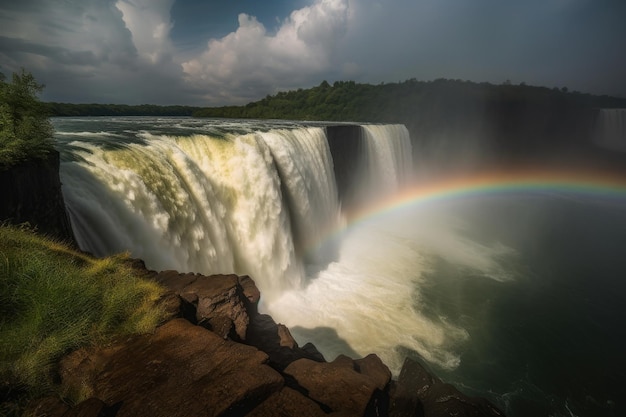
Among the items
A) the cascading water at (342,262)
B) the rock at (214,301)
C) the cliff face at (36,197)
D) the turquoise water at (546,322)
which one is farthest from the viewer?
the turquoise water at (546,322)

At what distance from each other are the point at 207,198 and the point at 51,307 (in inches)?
249

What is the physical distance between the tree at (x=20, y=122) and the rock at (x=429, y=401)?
7.65 metres

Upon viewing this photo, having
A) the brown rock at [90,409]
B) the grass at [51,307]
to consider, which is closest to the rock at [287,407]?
the brown rock at [90,409]

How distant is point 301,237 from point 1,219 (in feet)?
36.4

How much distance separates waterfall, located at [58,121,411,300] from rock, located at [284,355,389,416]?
203 inches

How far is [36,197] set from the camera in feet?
16.2

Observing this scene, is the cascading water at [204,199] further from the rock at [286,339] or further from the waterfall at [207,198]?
the rock at [286,339]

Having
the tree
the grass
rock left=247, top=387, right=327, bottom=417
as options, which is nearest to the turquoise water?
rock left=247, top=387, right=327, bottom=417

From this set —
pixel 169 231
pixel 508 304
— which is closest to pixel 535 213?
pixel 508 304

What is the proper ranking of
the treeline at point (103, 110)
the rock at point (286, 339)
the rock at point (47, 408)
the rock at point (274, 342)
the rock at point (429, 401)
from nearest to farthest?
the rock at point (47, 408) → the rock at point (274, 342) → the rock at point (429, 401) → the rock at point (286, 339) → the treeline at point (103, 110)

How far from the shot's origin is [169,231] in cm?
777

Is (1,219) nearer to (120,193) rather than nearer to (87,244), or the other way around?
(87,244)

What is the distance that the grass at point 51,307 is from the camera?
9.20 ft

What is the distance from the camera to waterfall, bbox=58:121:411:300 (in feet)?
22.2
